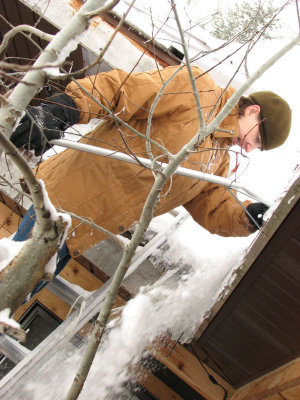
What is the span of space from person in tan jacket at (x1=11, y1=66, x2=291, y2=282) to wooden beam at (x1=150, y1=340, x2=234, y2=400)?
1.28 m

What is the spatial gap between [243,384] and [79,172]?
7.21 feet

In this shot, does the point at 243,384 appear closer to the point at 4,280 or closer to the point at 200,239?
the point at 200,239

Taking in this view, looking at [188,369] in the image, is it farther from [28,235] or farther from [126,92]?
[126,92]

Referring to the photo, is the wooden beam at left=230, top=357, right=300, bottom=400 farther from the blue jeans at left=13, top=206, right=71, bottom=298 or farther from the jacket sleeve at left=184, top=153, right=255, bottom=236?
the blue jeans at left=13, top=206, right=71, bottom=298

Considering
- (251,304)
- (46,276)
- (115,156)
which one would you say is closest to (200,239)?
(251,304)

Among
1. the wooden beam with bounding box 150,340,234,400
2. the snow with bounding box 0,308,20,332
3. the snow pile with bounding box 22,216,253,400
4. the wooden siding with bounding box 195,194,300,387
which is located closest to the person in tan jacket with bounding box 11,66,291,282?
the wooden siding with bounding box 195,194,300,387

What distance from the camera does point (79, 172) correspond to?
80.4 inches

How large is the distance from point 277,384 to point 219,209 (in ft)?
3.87

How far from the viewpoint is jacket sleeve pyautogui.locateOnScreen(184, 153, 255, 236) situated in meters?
2.39

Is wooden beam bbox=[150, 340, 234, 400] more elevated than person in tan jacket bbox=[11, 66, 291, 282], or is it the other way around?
person in tan jacket bbox=[11, 66, 291, 282]

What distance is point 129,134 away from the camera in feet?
6.88

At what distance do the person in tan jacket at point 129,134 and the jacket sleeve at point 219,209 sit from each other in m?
0.10

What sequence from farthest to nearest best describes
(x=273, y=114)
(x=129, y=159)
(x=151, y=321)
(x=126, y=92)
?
(x=151, y=321) → (x=273, y=114) → (x=126, y=92) → (x=129, y=159)

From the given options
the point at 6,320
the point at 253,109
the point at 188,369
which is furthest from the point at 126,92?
the point at 188,369
